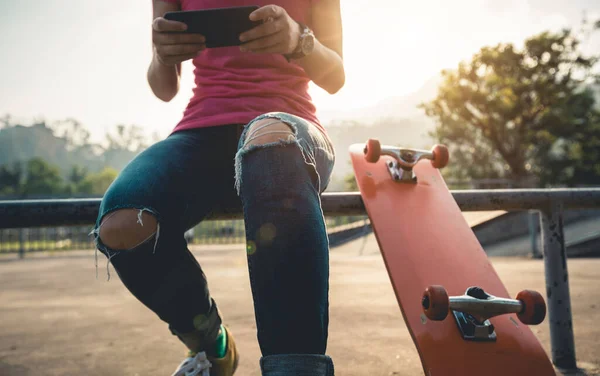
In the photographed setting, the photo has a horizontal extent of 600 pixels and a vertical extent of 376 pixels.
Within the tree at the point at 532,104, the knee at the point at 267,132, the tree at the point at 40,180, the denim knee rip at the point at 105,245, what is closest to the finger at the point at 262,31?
the knee at the point at 267,132

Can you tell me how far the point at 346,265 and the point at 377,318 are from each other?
3.53 m

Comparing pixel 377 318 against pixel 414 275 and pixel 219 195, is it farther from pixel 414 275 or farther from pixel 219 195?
pixel 219 195

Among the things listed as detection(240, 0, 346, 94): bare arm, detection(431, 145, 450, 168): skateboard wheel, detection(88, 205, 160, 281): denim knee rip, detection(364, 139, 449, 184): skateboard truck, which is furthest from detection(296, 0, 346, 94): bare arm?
detection(431, 145, 450, 168): skateboard wheel

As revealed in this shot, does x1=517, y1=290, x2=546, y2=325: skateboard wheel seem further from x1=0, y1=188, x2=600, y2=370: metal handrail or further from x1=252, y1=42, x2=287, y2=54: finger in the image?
x1=252, y1=42, x2=287, y2=54: finger

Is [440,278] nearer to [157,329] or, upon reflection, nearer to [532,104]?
[157,329]

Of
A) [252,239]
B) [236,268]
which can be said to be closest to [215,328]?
[252,239]

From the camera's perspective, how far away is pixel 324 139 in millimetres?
1083

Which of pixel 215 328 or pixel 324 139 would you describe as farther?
pixel 215 328

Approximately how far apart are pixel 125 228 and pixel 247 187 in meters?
0.32

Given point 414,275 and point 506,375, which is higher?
point 414,275

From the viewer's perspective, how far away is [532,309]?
115cm

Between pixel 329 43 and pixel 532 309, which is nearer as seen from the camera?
pixel 532 309

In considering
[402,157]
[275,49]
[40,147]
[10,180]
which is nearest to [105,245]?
[275,49]

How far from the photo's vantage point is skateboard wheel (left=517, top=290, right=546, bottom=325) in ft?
3.75
